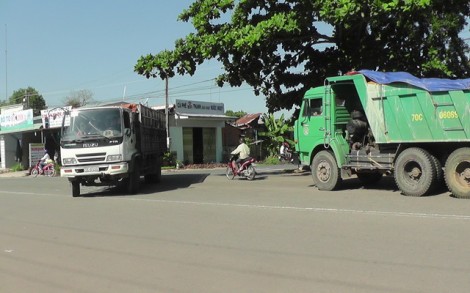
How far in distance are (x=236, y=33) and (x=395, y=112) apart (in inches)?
290

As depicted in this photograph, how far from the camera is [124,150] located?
1466 cm

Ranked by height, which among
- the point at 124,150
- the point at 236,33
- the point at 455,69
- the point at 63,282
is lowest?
the point at 63,282

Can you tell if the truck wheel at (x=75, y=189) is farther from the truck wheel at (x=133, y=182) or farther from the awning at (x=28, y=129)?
the awning at (x=28, y=129)

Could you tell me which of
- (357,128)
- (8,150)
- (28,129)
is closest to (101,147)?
(357,128)

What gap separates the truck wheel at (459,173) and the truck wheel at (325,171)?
310cm

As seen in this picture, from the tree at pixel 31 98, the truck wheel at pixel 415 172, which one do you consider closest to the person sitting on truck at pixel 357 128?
the truck wheel at pixel 415 172

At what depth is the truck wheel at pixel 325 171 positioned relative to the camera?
13508 mm

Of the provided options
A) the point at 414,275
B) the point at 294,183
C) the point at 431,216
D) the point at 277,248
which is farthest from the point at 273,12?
the point at 414,275

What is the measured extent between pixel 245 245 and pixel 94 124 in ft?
29.4

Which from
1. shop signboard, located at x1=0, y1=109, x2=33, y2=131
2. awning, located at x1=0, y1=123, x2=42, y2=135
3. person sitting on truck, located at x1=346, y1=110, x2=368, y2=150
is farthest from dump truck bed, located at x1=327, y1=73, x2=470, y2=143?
shop signboard, located at x1=0, y1=109, x2=33, y2=131

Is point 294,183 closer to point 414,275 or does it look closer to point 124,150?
point 124,150

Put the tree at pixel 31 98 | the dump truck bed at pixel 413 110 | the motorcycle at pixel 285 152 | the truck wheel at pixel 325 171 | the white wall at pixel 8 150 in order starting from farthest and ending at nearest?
the tree at pixel 31 98, the white wall at pixel 8 150, the motorcycle at pixel 285 152, the truck wheel at pixel 325 171, the dump truck bed at pixel 413 110

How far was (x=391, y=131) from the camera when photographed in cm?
1206

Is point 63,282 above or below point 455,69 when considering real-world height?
below
